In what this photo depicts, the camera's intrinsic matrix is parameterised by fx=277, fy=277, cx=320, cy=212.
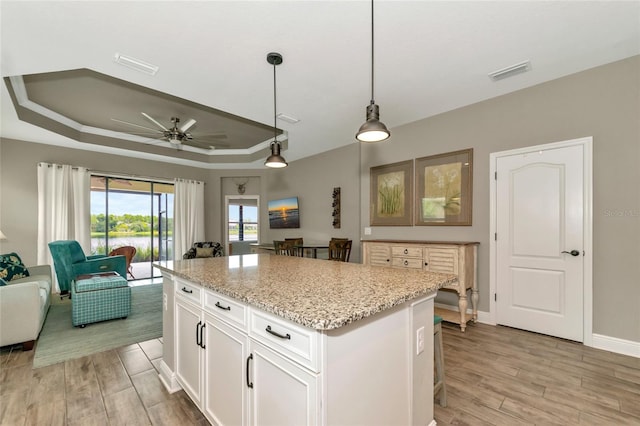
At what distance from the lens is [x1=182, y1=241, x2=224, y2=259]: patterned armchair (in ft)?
20.3

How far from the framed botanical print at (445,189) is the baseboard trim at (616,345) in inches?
63.5

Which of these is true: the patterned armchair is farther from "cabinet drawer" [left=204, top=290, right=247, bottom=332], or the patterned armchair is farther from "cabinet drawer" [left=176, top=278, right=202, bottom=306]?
"cabinet drawer" [left=204, top=290, right=247, bottom=332]

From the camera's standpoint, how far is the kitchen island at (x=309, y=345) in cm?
104

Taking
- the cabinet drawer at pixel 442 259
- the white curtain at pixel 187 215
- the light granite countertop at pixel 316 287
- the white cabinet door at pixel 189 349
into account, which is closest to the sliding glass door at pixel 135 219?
the white curtain at pixel 187 215

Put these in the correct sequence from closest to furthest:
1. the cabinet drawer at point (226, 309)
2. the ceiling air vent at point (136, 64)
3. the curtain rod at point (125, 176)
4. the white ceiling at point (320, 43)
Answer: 1. the cabinet drawer at point (226, 309)
2. the white ceiling at point (320, 43)
3. the ceiling air vent at point (136, 64)
4. the curtain rod at point (125, 176)

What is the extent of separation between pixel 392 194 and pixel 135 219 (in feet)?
18.5

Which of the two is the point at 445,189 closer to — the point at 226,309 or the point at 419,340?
the point at 419,340

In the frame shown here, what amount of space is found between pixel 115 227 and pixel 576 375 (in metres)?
7.52

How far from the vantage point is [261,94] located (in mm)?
3309

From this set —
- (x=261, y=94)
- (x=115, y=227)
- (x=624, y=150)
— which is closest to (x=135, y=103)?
(x=261, y=94)

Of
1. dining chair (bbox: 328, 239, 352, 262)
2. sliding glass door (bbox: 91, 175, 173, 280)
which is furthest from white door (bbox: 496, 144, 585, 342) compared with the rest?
sliding glass door (bbox: 91, 175, 173, 280)

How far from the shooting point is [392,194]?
4.43 m

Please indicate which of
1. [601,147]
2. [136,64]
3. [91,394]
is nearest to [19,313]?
[91,394]

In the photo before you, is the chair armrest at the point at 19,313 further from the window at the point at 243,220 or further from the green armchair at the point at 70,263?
the window at the point at 243,220
